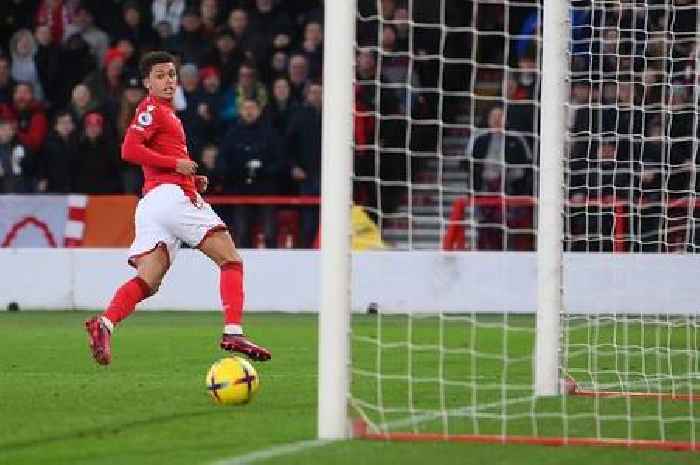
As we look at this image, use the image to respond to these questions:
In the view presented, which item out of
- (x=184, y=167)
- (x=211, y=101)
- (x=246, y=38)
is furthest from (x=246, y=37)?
(x=184, y=167)

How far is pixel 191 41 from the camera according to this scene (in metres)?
22.5

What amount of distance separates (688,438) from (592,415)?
3.06 ft

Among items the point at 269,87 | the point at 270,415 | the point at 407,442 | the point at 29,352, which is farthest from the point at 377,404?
the point at 269,87

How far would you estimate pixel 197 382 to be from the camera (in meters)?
11.3

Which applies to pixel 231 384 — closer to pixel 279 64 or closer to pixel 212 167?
pixel 212 167

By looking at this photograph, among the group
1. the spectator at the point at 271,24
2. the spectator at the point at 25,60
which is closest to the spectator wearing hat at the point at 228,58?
the spectator at the point at 271,24

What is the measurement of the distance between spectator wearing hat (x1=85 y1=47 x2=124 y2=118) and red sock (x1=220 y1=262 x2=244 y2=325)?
10302mm

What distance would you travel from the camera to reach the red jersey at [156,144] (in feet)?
38.0

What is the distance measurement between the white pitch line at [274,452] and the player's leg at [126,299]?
10.5ft

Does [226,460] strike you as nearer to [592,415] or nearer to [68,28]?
[592,415]

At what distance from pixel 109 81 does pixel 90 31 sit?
1334mm

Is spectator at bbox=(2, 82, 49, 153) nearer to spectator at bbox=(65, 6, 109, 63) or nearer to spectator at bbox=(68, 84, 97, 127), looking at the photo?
spectator at bbox=(68, 84, 97, 127)

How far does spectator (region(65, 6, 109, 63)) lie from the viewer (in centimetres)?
2311

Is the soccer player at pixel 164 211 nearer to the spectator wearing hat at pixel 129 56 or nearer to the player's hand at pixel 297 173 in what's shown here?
the player's hand at pixel 297 173
